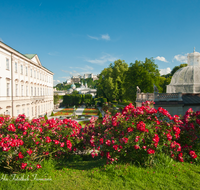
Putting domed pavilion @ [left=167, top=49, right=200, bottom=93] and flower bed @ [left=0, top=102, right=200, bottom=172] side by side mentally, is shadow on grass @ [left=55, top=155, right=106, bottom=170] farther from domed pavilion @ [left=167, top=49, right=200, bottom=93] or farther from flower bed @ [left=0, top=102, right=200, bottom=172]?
domed pavilion @ [left=167, top=49, right=200, bottom=93]

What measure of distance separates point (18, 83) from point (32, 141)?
2270 cm

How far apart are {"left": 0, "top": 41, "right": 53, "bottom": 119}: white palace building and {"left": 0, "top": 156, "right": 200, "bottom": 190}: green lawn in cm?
1819

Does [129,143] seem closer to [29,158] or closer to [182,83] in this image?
[29,158]

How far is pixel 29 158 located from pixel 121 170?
3.47m

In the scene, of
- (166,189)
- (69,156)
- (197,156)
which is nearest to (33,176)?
(69,156)

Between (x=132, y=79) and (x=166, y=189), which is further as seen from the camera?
(x=132, y=79)

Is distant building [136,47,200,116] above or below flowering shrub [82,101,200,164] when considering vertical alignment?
above

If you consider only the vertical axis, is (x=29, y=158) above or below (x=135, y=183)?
above

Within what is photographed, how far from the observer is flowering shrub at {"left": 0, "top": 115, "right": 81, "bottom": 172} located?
5.48m

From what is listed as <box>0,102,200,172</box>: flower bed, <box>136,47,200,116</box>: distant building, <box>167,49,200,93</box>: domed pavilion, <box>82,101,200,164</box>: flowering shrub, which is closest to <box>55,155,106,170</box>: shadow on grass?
<box>0,102,200,172</box>: flower bed

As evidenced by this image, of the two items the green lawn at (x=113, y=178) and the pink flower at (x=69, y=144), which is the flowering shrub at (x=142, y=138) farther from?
the pink flower at (x=69, y=144)

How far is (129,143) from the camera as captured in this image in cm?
564

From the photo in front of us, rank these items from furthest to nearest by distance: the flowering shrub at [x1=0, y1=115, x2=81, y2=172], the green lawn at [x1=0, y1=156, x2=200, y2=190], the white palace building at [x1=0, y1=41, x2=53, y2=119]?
the white palace building at [x1=0, y1=41, x2=53, y2=119] → the flowering shrub at [x1=0, y1=115, x2=81, y2=172] → the green lawn at [x1=0, y1=156, x2=200, y2=190]

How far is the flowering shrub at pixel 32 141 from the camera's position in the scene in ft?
18.0
